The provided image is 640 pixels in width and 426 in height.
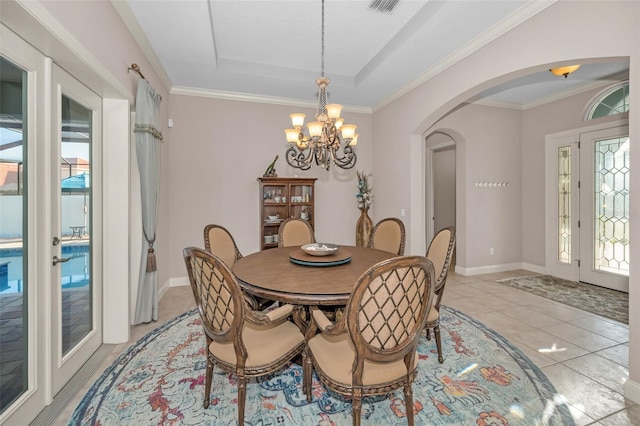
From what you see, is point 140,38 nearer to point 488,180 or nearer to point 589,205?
point 488,180

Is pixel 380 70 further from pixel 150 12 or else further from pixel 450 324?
pixel 450 324

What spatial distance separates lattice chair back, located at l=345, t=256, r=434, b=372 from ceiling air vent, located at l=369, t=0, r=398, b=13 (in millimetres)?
2400

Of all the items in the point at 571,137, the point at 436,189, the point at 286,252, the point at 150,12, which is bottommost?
the point at 286,252

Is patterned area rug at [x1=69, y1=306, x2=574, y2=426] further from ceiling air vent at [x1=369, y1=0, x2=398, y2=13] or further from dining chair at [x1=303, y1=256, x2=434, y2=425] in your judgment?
ceiling air vent at [x1=369, y1=0, x2=398, y2=13]

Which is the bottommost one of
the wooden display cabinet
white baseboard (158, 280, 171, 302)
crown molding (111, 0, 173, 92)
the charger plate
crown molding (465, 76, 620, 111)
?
white baseboard (158, 280, 171, 302)

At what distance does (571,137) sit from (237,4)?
5340 millimetres

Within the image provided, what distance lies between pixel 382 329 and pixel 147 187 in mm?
2666

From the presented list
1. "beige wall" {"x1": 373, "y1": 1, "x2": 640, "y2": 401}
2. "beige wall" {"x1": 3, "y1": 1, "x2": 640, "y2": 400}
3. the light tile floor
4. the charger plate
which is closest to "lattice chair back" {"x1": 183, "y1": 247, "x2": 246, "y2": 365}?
the charger plate

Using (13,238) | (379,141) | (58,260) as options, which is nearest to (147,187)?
(58,260)

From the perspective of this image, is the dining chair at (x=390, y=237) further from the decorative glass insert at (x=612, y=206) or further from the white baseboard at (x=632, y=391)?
the decorative glass insert at (x=612, y=206)

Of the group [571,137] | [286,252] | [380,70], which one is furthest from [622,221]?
[286,252]

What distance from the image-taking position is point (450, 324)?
308cm

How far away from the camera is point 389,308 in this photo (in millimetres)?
1423

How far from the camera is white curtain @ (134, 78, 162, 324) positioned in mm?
2830
